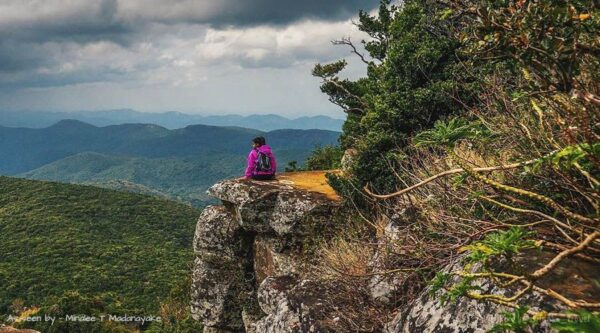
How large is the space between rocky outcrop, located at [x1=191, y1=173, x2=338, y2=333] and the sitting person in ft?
1.69

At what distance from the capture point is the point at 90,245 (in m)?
76.5

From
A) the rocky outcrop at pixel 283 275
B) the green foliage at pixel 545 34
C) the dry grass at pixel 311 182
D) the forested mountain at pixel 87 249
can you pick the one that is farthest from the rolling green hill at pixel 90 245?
the green foliage at pixel 545 34

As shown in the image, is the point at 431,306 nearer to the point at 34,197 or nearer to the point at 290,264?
the point at 290,264

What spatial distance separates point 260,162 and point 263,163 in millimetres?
123

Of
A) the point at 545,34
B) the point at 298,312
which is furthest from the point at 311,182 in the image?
the point at 545,34

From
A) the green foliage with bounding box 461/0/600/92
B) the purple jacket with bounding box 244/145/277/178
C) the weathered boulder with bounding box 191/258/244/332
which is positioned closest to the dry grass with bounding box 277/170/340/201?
the purple jacket with bounding box 244/145/277/178

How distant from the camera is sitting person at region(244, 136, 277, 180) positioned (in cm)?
1641

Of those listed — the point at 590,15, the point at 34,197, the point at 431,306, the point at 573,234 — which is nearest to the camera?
the point at 590,15

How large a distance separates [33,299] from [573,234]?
60959 mm

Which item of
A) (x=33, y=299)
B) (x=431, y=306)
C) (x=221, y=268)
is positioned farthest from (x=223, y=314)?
(x=33, y=299)

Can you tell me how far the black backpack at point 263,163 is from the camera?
16.5 m

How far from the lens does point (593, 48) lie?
126 inches

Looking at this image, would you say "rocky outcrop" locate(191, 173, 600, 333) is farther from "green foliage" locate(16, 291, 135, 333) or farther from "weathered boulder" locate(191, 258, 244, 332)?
"green foliage" locate(16, 291, 135, 333)

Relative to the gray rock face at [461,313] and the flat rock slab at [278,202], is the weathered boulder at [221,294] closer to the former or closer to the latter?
the flat rock slab at [278,202]
